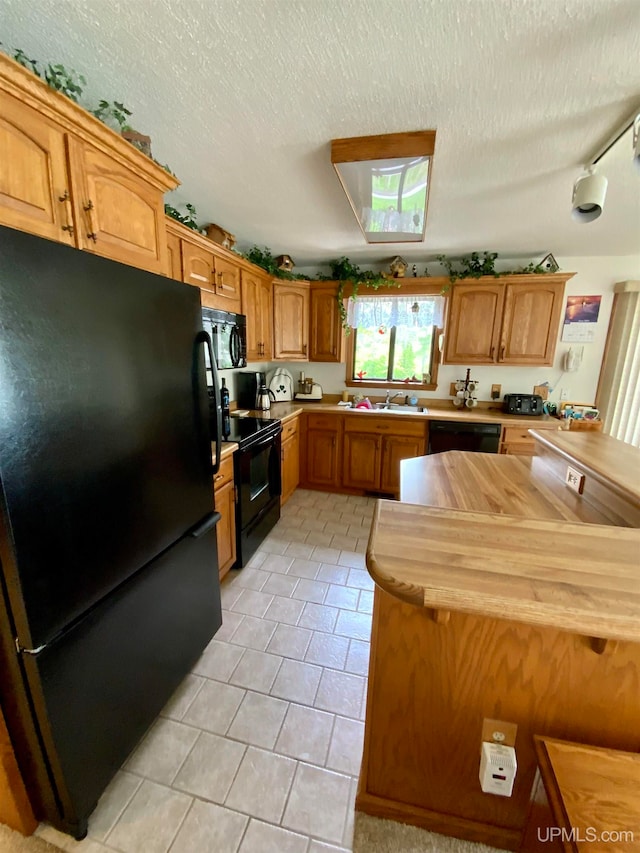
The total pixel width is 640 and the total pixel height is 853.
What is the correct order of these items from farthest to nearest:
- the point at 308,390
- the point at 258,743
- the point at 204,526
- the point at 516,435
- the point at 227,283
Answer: the point at 308,390, the point at 516,435, the point at 227,283, the point at 204,526, the point at 258,743

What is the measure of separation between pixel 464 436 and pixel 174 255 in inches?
113

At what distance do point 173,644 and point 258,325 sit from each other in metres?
2.69

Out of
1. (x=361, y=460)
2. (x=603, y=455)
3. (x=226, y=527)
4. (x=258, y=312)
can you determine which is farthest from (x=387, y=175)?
(x=361, y=460)

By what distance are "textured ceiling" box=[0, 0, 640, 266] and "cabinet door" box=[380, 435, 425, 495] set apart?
2.11 m

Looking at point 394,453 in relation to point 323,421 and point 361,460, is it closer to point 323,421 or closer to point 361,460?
point 361,460

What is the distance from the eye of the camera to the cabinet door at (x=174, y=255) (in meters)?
2.04

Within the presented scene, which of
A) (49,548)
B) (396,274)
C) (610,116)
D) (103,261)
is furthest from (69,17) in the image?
(396,274)

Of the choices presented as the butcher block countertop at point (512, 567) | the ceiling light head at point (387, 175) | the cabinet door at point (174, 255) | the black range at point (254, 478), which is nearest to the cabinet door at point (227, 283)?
the cabinet door at point (174, 255)

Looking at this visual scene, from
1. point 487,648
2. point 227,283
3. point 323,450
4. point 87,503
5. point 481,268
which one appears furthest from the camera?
point 323,450

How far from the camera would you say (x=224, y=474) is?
210 centimetres

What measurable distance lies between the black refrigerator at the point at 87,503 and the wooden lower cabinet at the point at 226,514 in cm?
61

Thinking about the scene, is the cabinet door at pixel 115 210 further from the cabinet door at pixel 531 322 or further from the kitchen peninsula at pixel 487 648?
the cabinet door at pixel 531 322

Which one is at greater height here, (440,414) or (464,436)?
(440,414)

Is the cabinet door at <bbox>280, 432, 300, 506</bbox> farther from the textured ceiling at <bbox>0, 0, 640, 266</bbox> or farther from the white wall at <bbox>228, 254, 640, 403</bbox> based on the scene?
the textured ceiling at <bbox>0, 0, 640, 266</bbox>
